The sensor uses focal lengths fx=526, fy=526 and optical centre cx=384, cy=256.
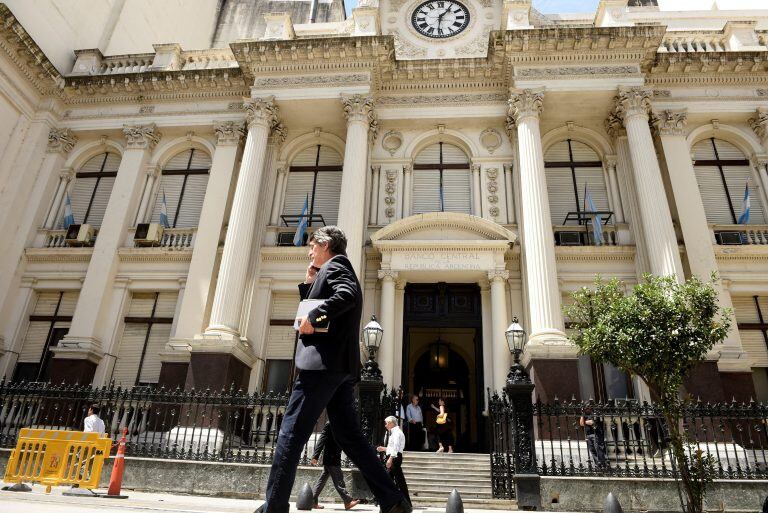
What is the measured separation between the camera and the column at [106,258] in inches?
554

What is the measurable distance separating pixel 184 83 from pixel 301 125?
4.10 meters

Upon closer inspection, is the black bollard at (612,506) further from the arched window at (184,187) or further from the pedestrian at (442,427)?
the arched window at (184,187)

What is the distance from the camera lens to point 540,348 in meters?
Result: 11.7

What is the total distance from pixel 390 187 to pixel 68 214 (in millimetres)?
10170

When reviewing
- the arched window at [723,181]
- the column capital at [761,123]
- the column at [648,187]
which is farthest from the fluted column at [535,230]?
the column capital at [761,123]

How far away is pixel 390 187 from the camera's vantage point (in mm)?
16156

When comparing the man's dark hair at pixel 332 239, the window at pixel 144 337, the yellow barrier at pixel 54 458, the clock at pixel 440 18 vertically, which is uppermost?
the clock at pixel 440 18

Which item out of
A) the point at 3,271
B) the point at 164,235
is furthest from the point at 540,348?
the point at 3,271

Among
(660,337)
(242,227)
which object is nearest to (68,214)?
(242,227)

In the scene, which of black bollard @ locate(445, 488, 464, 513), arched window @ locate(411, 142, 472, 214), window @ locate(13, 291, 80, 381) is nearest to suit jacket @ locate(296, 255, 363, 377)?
black bollard @ locate(445, 488, 464, 513)

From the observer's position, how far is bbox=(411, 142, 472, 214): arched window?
16.0m

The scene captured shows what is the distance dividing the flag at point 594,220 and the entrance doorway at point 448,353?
3568 millimetres

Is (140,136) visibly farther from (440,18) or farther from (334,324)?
(334,324)

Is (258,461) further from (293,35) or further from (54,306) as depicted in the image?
(293,35)
